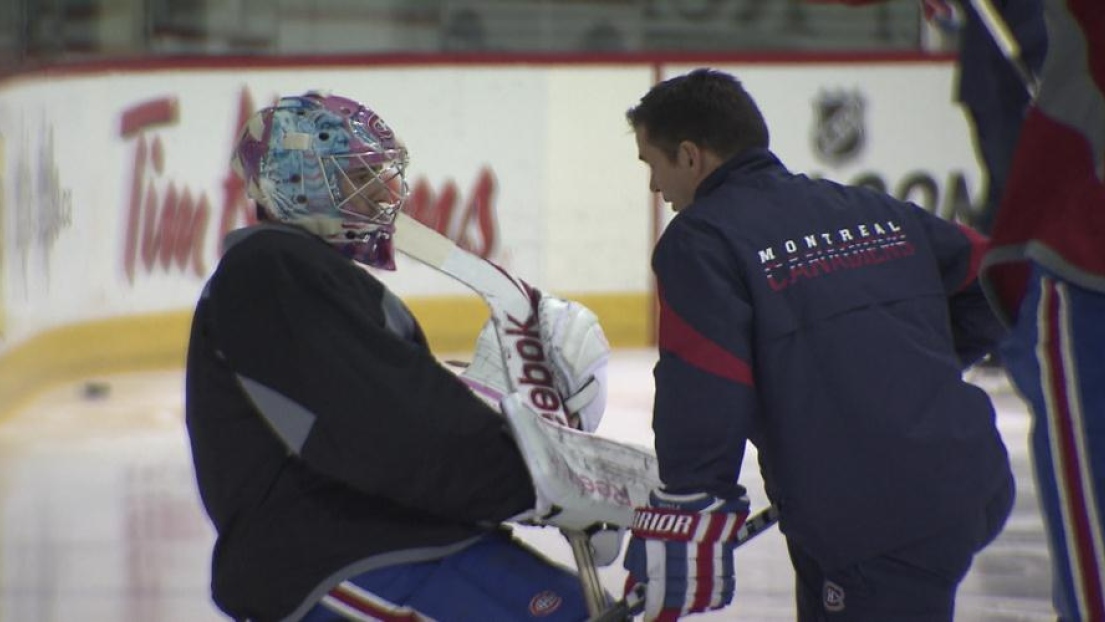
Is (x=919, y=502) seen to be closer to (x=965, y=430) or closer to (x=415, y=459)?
(x=965, y=430)

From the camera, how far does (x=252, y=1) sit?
31.9 feet

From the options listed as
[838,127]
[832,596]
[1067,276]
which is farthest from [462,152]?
[1067,276]

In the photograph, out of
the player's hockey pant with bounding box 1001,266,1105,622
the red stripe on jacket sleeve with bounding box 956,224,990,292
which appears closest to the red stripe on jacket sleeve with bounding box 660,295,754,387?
the red stripe on jacket sleeve with bounding box 956,224,990,292

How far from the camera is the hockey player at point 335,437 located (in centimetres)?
208

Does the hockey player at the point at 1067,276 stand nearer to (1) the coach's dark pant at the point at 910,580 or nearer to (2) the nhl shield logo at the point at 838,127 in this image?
(1) the coach's dark pant at the point at 910,580

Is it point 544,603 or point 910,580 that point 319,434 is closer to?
point 544,603

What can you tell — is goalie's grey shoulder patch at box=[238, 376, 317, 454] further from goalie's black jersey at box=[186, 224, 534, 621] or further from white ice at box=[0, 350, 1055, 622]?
white ice at box=[0, 350, 1055, 622]

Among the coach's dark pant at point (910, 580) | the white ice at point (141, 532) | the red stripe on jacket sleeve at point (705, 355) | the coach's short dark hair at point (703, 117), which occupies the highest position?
the coach's short dark hair at point (703, 117)

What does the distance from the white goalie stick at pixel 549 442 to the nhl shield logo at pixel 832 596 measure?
101mm

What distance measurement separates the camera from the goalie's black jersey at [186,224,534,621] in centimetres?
207

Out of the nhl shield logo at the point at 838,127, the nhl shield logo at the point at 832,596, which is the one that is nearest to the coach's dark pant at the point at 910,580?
the nhl shield logo at the point at 832,596

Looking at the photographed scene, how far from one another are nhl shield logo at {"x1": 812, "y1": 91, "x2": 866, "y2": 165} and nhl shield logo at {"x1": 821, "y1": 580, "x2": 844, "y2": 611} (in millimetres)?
7014

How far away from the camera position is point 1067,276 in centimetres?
151

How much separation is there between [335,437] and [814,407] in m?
0.53
